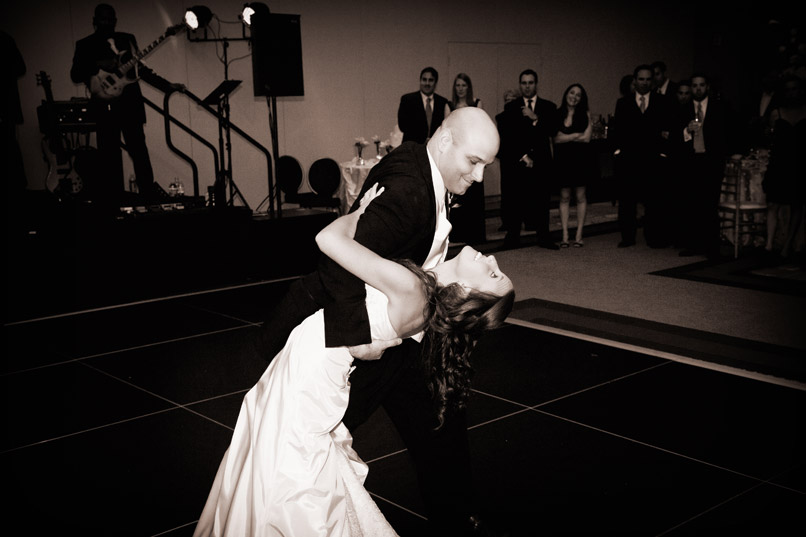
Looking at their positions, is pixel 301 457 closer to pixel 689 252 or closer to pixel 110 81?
pixel 110 81

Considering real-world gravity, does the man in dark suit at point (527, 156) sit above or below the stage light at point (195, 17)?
below

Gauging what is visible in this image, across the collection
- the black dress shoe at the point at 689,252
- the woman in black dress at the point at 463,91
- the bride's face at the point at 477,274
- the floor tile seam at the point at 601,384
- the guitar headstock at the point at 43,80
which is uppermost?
the guitar headstock at the point at 43,80

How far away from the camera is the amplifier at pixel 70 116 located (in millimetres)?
6965

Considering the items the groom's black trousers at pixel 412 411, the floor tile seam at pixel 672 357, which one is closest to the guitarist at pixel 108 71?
the floor tile seam at pixel 672 357

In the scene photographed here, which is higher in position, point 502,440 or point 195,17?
point 195,17

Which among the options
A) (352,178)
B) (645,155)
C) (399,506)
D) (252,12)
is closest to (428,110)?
(352,178)

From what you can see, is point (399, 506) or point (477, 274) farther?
point (399, 506)

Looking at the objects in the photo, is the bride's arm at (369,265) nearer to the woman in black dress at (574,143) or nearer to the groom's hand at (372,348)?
the groom's hand at (372,348)

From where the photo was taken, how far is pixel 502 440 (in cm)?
350

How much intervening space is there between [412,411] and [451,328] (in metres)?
0.37

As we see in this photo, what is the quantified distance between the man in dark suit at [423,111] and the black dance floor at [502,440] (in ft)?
12.2

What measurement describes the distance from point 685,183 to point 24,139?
6751 millimetres

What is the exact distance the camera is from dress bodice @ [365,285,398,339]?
197 cm

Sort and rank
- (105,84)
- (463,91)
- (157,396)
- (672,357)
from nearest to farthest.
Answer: (157,396)
(672,357)
(105,84)
(463,91)
